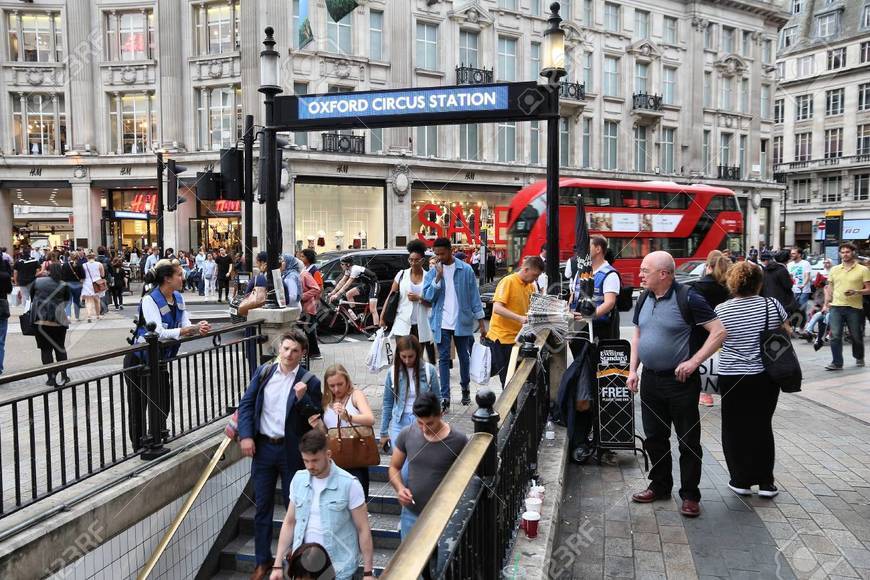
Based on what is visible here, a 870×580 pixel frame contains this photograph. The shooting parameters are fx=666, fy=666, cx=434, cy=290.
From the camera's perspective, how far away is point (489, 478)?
3.09 m

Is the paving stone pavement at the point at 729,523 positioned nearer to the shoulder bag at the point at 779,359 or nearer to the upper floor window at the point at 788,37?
the shoulder bag at the point at 779,359

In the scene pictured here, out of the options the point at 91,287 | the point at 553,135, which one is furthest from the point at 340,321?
the point at 553,135

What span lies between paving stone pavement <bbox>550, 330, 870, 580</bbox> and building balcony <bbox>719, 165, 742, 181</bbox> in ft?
131

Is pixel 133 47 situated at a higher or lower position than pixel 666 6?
lower

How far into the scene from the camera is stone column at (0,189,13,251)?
32562 millimetres

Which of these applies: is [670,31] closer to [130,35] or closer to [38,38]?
[130,35]

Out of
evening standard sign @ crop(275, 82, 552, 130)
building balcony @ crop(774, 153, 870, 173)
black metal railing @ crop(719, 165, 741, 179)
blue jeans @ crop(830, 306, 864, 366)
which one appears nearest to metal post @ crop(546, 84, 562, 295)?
evening standard sign @ crop(275, 82, 552, 130)

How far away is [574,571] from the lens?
4270mm

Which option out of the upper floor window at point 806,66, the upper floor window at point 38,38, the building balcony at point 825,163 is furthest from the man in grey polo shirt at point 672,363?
the upper floor window at point 806,66

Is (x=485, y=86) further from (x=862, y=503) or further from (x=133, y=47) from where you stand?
(x=133, y=47)

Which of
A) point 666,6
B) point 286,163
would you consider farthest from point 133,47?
point 666,6

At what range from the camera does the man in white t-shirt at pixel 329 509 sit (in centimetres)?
386

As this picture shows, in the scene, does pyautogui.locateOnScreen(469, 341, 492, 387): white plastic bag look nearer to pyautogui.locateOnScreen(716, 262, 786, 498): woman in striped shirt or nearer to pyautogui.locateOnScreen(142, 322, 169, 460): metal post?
pyautogui.locateOnScreen(716, 262, 786, 498): woman in striped shirt

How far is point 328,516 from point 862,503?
166 inches
